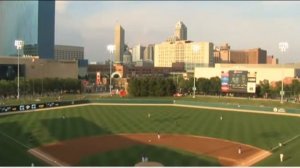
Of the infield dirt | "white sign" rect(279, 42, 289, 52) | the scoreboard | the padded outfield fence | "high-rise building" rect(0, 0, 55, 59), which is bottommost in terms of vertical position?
the infield dirt

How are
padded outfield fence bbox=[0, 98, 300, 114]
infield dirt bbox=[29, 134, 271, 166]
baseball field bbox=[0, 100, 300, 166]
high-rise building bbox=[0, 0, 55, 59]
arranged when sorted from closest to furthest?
baseball field bbox=[0, 100, 300, 166] < infield dirt bbox=[29, 134, 271, 166] < padded outfield fence bbox=[0, 98, 300, 114] < high-rise building bbox=[0, 0, 55, 59]

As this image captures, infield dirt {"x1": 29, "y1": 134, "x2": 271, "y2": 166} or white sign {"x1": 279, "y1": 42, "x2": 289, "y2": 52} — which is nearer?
infield dirt {"x1": 29, "y1": 134, "x2": 271, "y2": 166}

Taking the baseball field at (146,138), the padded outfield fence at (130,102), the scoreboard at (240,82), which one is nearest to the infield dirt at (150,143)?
the baseball field at (146,138)

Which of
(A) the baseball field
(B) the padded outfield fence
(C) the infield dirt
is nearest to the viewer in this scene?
(A) the baseball field

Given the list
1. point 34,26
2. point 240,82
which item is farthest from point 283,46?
point 34,26

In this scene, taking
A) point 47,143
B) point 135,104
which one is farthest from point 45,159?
point 135,104

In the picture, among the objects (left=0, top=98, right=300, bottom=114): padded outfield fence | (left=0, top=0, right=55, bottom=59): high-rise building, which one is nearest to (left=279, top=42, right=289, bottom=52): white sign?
(left=0, top=98, right=300, bottom=114): padded outfield fence

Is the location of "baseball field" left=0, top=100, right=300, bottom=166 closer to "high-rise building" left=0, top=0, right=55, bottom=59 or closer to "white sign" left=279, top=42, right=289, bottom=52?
"white sign" left=279, top=42, right=289, bottom=52
